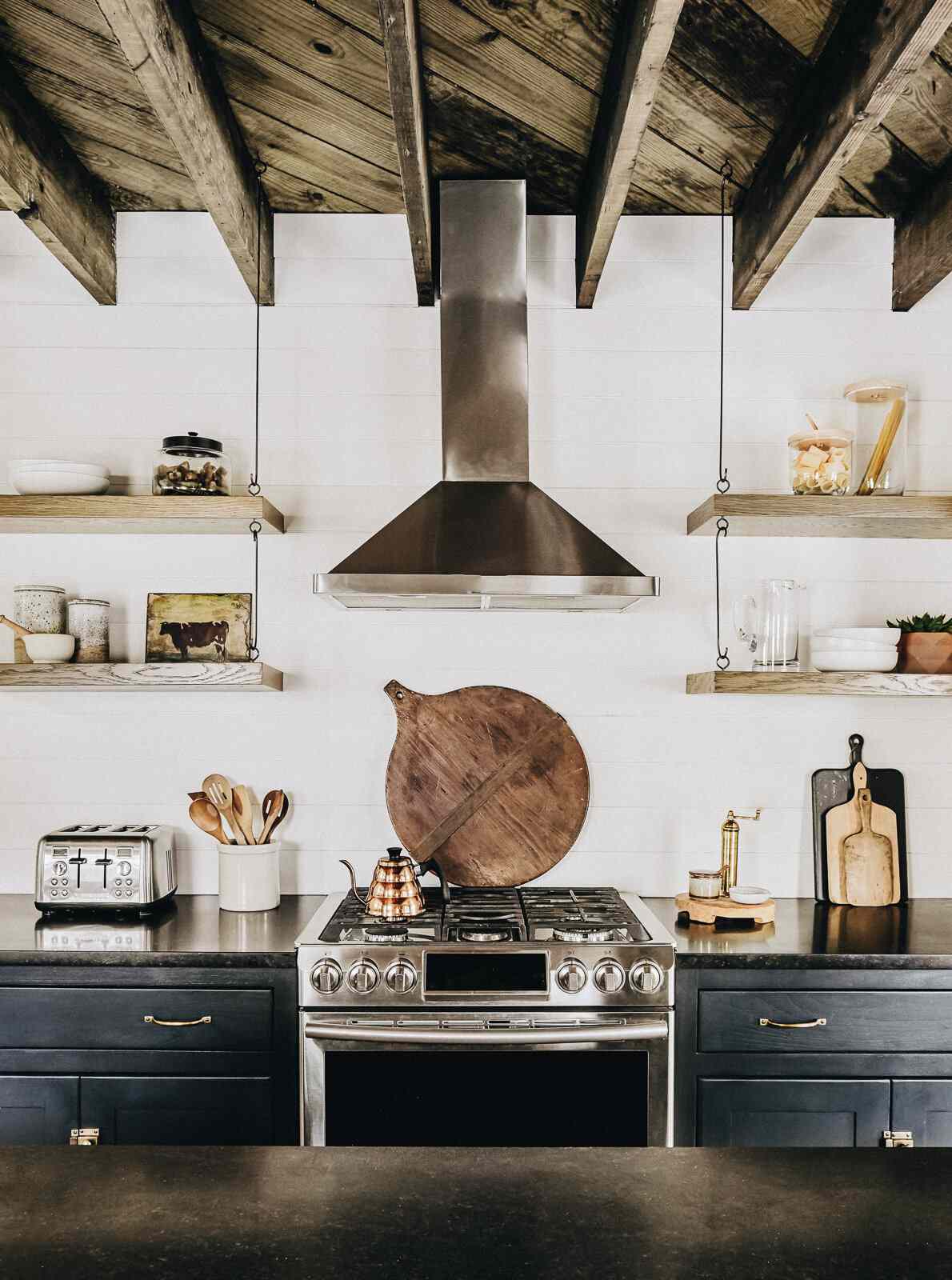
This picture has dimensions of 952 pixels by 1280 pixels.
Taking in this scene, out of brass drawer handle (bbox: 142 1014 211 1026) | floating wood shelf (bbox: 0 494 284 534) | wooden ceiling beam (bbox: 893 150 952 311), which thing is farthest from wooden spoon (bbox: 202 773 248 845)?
wooden ceiling beam (bbox: 893 150 952 311)

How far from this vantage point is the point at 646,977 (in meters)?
2.30

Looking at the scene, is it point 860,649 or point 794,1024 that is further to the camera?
point 860,649

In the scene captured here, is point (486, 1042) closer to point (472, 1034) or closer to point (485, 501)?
point (472, 1034)

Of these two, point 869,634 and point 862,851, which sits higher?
point 869,634

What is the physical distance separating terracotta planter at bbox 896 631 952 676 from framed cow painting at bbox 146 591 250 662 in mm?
1834

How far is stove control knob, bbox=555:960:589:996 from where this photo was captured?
7.52 ft

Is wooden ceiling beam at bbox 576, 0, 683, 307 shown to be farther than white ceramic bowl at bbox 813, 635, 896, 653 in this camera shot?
No

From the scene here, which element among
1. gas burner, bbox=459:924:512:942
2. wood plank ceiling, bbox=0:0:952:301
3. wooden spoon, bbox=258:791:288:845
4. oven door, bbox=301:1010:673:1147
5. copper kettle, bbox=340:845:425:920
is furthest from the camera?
wooden spoon, bbox=258:791:288:845

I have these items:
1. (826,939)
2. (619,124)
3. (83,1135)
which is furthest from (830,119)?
(83,1135)

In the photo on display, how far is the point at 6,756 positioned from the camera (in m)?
2.97

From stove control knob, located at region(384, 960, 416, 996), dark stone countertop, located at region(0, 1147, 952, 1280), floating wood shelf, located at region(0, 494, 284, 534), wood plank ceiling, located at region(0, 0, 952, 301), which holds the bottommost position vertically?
stove control knob, located at region(384, 960, 416, 996)

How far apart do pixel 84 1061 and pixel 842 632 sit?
2.13 m

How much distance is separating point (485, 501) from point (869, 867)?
1483 mm

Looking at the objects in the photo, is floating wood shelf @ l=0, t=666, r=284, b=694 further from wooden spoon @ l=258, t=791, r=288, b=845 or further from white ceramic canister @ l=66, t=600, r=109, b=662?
wooden spoon @ l=258, t=791, r=288, b=845
